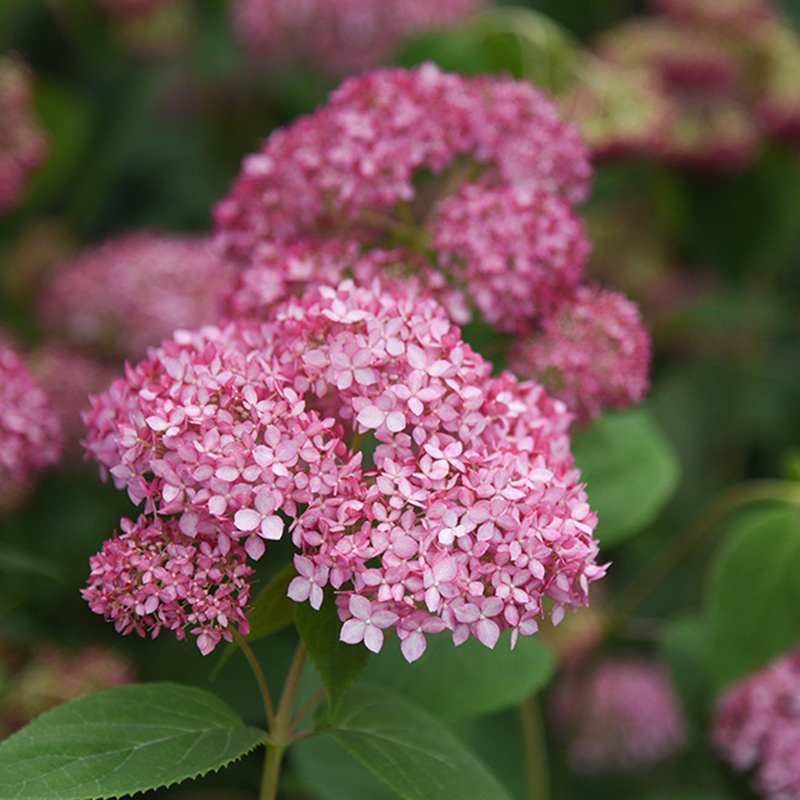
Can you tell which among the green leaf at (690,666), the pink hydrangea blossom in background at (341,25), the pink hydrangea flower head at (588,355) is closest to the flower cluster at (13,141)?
the pink hydrangea blossom in background at (341,25)

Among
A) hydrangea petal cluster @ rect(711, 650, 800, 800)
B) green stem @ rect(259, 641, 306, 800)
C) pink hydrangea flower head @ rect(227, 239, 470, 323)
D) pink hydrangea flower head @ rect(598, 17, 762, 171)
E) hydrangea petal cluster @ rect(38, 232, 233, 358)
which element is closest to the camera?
green stem @ rect(259, 641, 306, 800)

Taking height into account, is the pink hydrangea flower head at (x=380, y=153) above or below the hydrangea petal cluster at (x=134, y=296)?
above

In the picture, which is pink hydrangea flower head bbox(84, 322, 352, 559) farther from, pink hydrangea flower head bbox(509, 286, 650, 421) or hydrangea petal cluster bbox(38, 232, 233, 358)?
hydrangea petal cluster bbox(38, 232, 233, 358)

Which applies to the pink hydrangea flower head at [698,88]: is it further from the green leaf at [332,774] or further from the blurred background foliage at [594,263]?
the green leaf at [332,774]

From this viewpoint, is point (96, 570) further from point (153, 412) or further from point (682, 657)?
point (682, 657)

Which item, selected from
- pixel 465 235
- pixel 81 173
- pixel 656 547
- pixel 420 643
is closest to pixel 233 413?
pixel 420 643

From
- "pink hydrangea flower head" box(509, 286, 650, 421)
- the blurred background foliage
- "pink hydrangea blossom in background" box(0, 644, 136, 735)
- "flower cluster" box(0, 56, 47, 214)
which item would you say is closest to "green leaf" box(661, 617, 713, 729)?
the blurred background foliage
